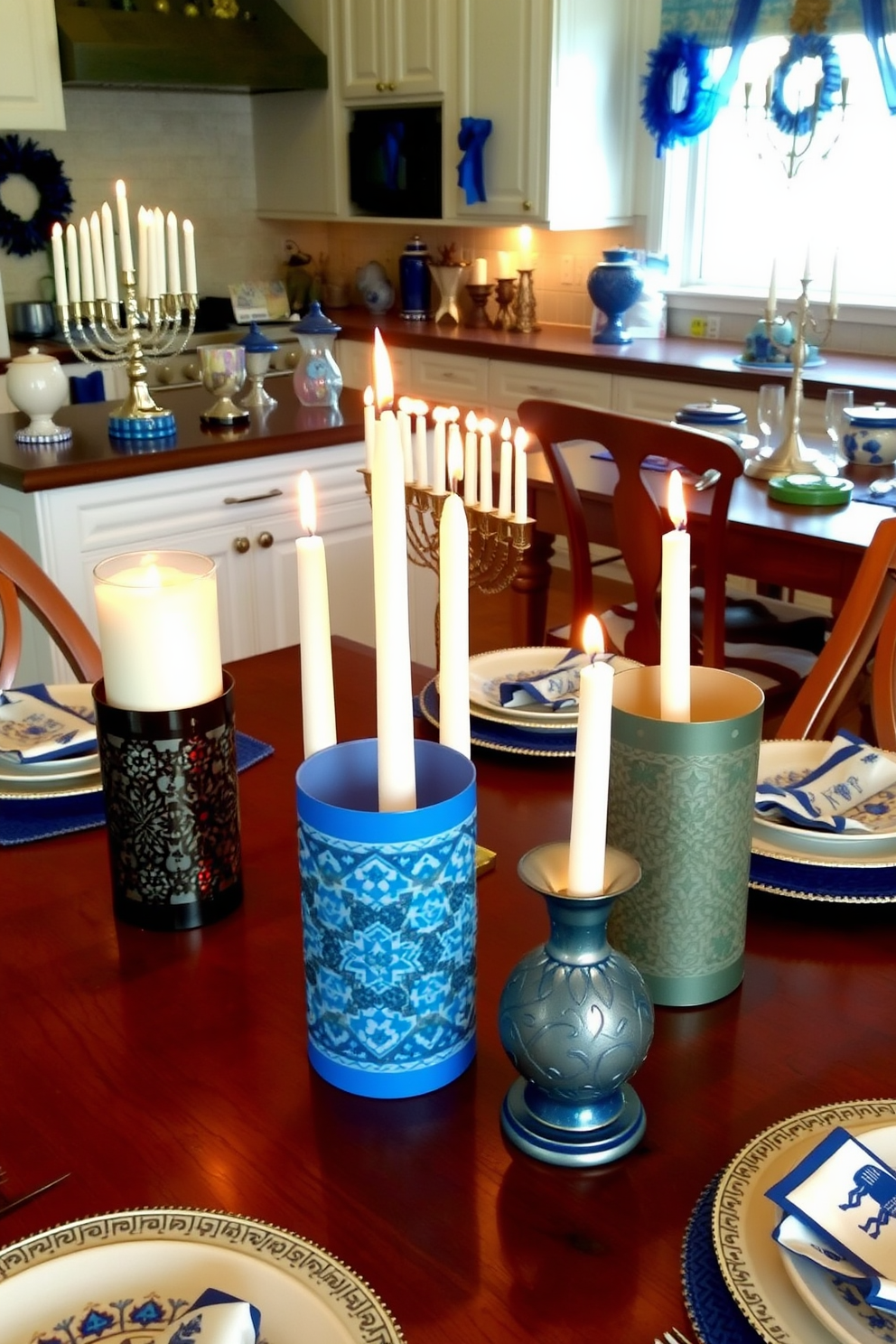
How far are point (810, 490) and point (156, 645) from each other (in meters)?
1.72

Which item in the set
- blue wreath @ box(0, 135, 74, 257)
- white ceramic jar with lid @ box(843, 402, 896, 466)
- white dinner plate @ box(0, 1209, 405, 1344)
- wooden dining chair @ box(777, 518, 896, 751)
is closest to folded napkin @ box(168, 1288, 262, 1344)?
white dinner plate @ box(0, 1209, 405, 1344)

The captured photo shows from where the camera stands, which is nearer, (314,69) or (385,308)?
(314,69)

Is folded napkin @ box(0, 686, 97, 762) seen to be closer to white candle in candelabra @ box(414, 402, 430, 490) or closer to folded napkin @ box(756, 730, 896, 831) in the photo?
white candle in candelabra @ box(414, 402, 430, 490)

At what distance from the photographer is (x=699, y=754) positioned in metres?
0.79

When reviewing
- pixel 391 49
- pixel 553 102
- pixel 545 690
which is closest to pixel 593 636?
pixel 545 690

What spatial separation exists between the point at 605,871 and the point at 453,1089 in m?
0.19

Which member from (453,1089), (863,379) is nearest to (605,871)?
(453,1089)

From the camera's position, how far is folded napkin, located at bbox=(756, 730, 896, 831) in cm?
105

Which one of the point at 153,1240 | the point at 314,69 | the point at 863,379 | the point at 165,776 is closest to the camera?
the point at 153,1240

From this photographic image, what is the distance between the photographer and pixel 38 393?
8.50ft

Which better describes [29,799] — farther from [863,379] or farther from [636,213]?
[636,213]

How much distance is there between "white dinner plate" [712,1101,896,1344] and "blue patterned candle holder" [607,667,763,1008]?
0.14m

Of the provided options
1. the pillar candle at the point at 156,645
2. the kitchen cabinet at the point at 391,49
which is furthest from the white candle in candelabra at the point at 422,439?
the kitchen cabinet at the point at 391,49

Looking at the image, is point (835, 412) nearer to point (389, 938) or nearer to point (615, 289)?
point (615, 289)
